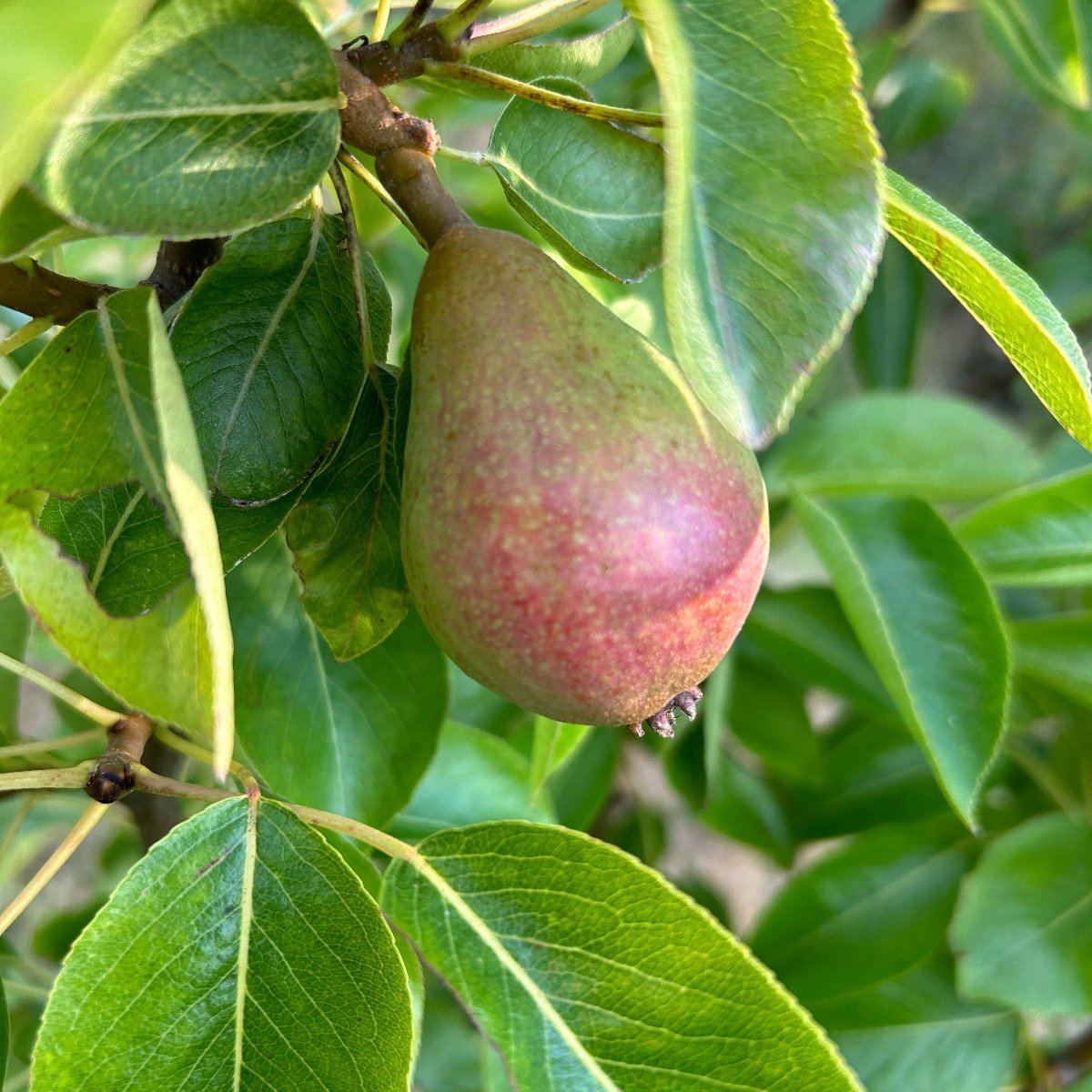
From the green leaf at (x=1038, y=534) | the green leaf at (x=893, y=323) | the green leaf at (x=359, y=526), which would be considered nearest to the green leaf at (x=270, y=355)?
the green leaf at (x=359, y=526)

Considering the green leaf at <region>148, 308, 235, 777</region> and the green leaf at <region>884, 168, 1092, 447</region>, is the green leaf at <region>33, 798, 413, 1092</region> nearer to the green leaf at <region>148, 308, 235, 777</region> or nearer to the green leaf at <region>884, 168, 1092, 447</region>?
the green leaf at <region>148, 308, 235, 777</region>

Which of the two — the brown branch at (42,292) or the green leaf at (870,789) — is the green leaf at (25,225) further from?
the green leaf at (870,789)

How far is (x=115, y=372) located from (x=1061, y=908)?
0.71 m

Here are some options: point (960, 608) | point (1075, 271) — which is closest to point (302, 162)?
point (960, 608)

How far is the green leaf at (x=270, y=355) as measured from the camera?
0.36 metres

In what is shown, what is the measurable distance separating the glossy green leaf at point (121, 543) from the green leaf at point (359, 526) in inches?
2.0

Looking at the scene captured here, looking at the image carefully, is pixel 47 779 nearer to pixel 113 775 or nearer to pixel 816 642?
pixel 113 775

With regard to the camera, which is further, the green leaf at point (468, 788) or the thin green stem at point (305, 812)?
the green leaf at point (468, 788)

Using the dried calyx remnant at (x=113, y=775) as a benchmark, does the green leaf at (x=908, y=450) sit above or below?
below

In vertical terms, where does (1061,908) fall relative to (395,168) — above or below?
below

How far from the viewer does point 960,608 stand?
1.88 ft

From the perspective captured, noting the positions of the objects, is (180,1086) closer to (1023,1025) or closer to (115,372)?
(115,372)

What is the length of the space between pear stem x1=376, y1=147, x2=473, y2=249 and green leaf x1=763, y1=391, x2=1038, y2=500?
468 mm

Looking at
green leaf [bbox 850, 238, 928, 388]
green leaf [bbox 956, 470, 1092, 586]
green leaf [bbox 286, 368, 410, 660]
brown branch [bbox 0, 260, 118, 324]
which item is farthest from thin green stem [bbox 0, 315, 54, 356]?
green leaf [bbox 850, 238, 928, 388]
